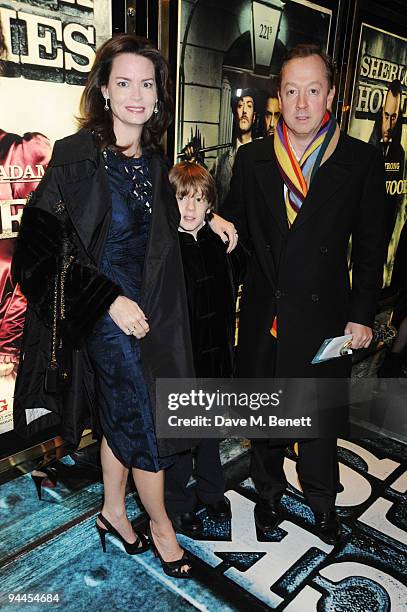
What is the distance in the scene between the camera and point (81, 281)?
1.71 m

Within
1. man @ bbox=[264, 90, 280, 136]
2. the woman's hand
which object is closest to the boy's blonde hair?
the woman's hand

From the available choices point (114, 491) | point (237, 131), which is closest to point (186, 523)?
point (114, 491)

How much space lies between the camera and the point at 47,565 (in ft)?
6.89

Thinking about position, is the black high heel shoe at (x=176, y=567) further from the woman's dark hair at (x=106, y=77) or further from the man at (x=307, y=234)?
the woman's dark hair at (x=106, y=77)

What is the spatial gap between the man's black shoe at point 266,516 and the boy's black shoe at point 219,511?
0.43 feet

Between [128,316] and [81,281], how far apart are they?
0.63 feet

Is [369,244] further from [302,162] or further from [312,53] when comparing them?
[312,53]

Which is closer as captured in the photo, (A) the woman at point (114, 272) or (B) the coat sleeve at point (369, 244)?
(A) the woman at point (114, 272)

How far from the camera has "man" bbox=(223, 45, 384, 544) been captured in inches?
77.5

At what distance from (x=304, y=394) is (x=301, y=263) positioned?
0.58 metres

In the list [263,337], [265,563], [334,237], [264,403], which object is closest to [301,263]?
[334,237]

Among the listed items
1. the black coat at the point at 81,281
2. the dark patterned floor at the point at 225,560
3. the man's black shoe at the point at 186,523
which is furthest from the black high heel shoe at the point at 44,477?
the man's black shoe at the point at 186,523

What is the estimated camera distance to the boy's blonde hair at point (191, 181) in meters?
1.97

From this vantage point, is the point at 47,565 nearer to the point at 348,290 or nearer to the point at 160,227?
the point at 160,227
